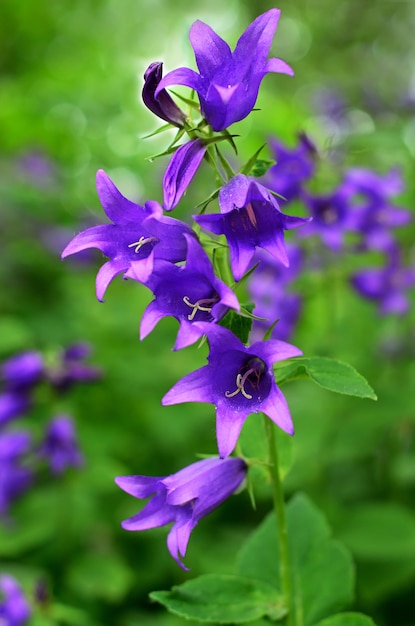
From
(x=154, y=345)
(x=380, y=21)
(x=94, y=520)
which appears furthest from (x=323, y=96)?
(x=380, y=21)

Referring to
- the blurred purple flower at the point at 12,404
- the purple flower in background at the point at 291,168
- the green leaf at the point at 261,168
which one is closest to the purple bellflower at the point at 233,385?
the green leaf at the point at 261,168

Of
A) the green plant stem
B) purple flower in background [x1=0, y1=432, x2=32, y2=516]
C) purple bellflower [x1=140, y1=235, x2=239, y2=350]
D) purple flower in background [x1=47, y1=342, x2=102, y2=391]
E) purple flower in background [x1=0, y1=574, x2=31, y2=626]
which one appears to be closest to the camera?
purple bellflower [x1=140, y1=235, x2=239, y2=350]

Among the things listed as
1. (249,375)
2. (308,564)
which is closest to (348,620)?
(308,564)

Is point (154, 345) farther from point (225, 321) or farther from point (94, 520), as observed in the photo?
point (225, 321)

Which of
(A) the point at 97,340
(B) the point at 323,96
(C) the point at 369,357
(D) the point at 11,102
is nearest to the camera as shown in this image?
(C) the point at 369,357

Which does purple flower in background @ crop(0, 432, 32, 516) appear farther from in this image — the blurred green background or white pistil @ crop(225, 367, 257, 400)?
white pistil @ crop(225, 367, 257, 400)

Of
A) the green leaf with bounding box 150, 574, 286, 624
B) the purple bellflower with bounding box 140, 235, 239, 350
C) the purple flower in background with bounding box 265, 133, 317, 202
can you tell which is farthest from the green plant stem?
the purple flower in background with bounding box 265, 133, 317, 202
